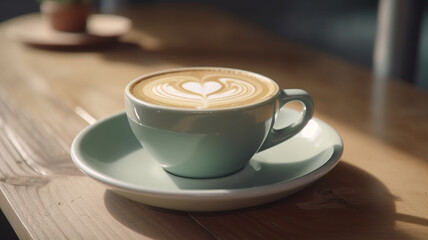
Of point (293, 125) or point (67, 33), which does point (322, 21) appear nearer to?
point (67, 33)

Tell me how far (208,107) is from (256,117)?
0.16 ft

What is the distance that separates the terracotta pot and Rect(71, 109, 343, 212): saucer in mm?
657

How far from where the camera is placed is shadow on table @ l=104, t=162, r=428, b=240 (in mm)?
567

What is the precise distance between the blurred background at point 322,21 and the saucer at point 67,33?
4.57 ft

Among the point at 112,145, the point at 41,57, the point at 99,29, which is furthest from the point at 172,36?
the point at 112,145

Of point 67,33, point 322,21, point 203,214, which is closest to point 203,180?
point 203,214

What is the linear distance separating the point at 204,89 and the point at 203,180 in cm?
10

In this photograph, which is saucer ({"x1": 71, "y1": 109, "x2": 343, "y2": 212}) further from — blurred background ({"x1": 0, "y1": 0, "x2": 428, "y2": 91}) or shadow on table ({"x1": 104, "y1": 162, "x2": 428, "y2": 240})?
blurred background ({"x1": 0, "y1": 0, "x2": 428, "y2": 91})

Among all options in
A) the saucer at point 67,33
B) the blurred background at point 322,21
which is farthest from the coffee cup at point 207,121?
the blurred background at point 322,21

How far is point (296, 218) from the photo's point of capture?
Result: 59 centimetres

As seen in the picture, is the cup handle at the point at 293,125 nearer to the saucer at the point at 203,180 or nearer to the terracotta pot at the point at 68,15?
the saucer at the point at 203,180

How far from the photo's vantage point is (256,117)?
0.61 m

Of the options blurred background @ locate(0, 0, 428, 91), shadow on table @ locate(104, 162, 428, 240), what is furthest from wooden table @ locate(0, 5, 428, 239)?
blurred background @ locate(0, 0, 428, 91)

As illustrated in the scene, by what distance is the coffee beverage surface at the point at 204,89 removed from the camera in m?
0.63
